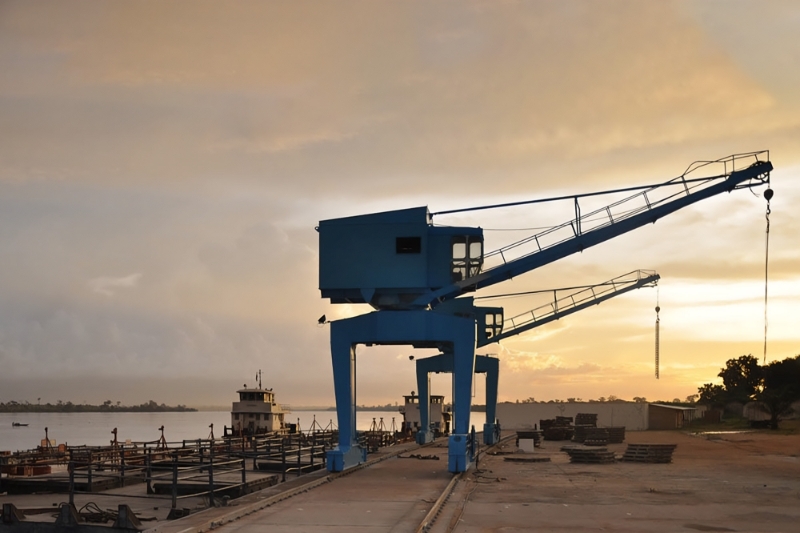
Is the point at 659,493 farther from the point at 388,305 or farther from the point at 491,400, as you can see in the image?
the point at 491,400

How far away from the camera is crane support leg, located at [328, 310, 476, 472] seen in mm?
31641

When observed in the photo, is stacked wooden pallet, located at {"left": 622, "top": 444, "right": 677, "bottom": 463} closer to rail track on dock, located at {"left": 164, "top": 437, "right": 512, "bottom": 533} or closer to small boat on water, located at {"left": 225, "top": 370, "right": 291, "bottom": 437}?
rail track on dock, located at {"left": 164, "top": 437, "right": 512, "bottom": 533}

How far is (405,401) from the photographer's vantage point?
92500 millimetres

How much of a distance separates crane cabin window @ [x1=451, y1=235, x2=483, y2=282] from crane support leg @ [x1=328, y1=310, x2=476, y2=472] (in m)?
2.39

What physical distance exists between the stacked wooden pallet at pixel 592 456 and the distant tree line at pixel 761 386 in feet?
133

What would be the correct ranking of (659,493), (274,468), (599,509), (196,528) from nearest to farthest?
(196,528), (599,509), (659,493), (274,468)

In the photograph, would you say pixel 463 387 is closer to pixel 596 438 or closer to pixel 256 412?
pixel 596 438

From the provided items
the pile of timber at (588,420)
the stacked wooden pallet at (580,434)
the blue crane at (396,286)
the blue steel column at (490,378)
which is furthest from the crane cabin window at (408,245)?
the pile of timber at (588,420)

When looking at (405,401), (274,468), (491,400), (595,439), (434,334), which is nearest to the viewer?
(434,334)

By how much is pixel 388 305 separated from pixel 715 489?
1355 cm

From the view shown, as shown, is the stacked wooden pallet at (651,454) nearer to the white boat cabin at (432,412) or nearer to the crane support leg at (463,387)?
the crane support leg at (463,387)

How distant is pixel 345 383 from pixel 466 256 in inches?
269

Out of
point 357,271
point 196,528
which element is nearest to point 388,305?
point 357,271

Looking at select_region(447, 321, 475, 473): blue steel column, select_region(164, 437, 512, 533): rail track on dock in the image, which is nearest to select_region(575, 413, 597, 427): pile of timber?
select_region(447, 321, 475, 473): blue steel column
